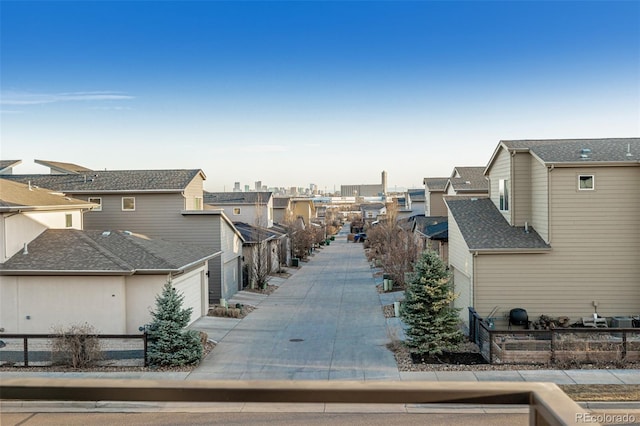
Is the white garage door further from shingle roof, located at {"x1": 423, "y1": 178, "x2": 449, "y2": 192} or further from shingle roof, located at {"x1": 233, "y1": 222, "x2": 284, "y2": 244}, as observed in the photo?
shingle roof, located at {"x1": 423, "y1": 178, "x2": 449, "y2": 192}

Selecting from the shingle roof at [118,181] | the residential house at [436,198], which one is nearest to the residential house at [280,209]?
the residential house at [436,198]

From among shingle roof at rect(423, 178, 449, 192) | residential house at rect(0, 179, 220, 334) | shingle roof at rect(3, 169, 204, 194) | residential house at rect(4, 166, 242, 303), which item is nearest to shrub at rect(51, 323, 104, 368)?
residential house at rect(0, 179, 220, 334)

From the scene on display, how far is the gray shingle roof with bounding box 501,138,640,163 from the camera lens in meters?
19.7

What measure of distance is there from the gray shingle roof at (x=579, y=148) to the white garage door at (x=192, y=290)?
560 inches

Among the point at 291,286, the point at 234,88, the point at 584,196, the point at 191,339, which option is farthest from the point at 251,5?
the point at 291,286

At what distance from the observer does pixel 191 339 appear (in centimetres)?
1620

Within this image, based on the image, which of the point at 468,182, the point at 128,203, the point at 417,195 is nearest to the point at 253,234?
the point at 128,203

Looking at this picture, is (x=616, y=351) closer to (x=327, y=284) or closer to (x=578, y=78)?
(x=578, y=78)

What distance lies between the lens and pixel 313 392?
236 cm

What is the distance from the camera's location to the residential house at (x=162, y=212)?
28828 millimetres

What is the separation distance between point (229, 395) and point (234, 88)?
35.4 meters

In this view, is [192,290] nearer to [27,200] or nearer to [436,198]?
[27,200]

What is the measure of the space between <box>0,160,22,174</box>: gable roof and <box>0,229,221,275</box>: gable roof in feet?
40.7

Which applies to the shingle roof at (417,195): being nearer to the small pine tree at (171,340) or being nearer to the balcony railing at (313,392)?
the small pine tree at (171,340)
